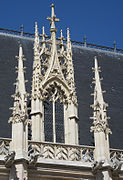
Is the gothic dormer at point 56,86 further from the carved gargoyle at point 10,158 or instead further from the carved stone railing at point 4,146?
the carved gargoyle at point 10,158

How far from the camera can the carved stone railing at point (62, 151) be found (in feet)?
47.0

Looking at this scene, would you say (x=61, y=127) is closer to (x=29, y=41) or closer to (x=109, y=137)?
(x=109, y=137)

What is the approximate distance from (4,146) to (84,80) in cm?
580

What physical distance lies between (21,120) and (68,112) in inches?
102

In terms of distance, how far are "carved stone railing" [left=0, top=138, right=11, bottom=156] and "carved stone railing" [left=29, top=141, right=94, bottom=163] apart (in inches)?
25.8

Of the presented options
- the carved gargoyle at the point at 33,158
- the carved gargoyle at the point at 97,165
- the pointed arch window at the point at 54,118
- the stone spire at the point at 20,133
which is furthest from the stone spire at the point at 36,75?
the carved gargoyle at the point at 97,165

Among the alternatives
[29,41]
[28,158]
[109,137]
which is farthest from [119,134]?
[29,41]

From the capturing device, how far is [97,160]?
46.8ft

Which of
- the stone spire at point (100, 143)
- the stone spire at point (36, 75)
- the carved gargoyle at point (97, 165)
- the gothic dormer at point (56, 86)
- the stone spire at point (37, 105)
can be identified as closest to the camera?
the carved gargoyle at point (97, 165)

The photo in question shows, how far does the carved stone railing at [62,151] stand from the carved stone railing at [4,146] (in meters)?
0.65

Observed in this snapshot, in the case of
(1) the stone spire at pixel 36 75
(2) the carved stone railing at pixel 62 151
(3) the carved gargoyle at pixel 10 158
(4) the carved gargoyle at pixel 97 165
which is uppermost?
(1) the stone spire at pixel 36 75

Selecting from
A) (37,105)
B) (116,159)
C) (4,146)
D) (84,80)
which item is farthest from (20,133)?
(84,80)

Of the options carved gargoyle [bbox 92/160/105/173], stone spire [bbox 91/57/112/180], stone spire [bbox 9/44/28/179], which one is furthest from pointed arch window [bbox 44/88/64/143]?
carved gargoyle [bbox 92/160/105/173]

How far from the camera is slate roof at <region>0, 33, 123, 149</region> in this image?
1638 cm
